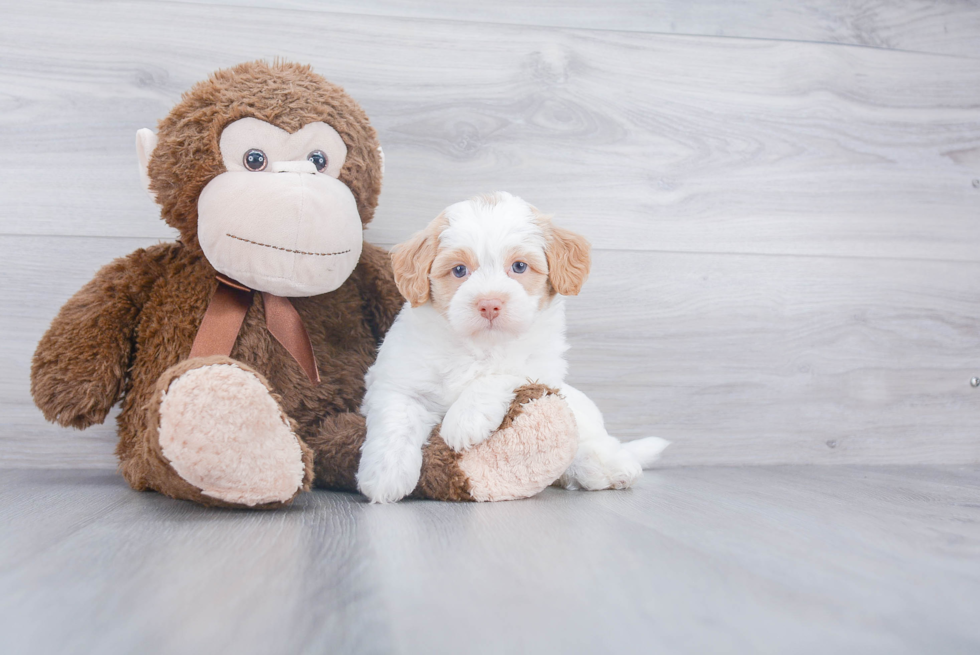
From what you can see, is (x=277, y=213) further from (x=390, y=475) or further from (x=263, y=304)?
(x=390, y=475)

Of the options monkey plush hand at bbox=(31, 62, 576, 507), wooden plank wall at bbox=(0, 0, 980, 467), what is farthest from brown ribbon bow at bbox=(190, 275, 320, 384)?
wooden plank wall at bbox=(0, 0, 980, 467)

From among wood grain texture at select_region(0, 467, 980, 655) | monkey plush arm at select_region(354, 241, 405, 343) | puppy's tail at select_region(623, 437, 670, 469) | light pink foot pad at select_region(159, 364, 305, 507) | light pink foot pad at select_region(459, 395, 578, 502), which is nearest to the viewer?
wood grain texture at select_region(0, 467, 980, 655)

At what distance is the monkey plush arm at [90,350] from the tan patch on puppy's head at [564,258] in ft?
2.06

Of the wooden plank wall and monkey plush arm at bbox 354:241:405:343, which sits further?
the wooden plank wall

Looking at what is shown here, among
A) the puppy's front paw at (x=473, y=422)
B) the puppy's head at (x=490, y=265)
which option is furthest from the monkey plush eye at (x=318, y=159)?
the puppy's front paw at (x=473, y=422)

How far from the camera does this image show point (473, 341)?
0.96 m

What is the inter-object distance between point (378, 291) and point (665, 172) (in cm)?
67

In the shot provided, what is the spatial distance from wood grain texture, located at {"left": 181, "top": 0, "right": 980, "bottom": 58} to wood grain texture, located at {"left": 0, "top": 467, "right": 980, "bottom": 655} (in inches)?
38.1

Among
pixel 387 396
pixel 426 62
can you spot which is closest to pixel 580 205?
pixel 426 62

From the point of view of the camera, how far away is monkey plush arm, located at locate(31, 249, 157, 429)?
3.03 ft

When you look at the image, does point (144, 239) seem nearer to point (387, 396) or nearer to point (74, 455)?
point (74, 455)

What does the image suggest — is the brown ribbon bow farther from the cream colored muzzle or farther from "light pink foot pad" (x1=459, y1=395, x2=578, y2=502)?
"light pink foot pad" (x1=459, y1=395, x2=578, y2=502)

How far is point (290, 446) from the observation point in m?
0.79

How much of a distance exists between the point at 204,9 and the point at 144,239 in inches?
17.8
